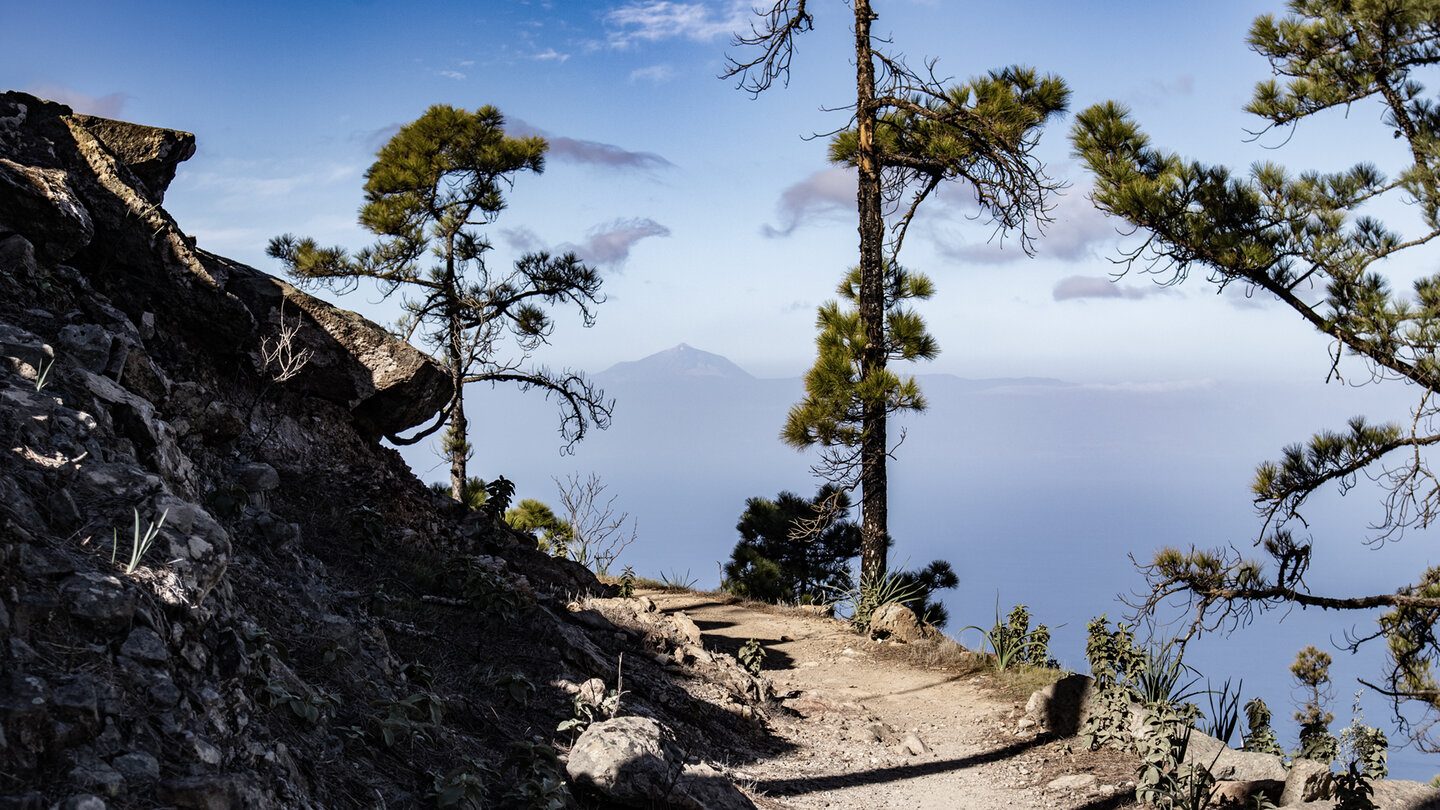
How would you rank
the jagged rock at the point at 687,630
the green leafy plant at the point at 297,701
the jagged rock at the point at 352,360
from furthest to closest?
the jagged rock at the point at 687,630 → the jagged rock at the point at 352,360 → the green leafy plant at the point at 297,701

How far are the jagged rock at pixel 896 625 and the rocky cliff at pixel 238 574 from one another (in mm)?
2692

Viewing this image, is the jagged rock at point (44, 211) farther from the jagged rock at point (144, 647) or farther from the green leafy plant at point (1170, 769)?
the green leafy plant at point (1170, 769)

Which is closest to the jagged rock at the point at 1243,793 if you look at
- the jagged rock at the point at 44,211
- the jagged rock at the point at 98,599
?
the jagged rock at the point at 98,599

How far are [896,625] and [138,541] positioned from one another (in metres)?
7.34

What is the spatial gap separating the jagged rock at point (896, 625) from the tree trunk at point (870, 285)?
1.18m

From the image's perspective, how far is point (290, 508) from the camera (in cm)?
541

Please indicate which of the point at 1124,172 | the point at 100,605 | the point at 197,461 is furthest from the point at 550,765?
the point at 1124,172

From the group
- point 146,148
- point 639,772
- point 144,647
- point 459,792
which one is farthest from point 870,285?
point 144,647

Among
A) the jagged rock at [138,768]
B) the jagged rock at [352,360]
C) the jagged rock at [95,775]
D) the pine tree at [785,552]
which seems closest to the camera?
the jagged rock at [95,775]

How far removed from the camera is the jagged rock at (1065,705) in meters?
6.00

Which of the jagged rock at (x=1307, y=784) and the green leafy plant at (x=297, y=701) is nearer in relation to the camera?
the green leafy plant at (x=297, y=701)

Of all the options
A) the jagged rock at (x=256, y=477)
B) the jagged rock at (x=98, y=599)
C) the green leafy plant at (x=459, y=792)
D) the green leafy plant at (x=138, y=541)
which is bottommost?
the green leafy plant at (x=459, y=792)

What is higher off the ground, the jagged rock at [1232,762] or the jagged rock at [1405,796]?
the jagged rock at [1232,762]

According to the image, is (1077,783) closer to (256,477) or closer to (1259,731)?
(1259,731)
